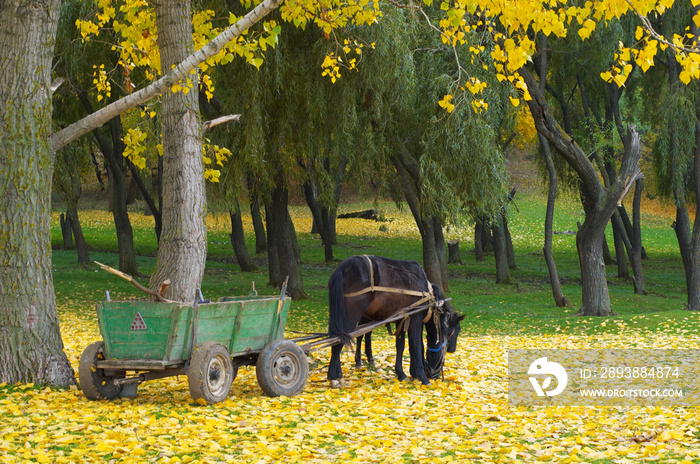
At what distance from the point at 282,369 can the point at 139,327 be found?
66.5 inches

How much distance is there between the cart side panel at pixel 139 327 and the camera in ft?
20.9

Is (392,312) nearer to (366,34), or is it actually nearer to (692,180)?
(366,34)

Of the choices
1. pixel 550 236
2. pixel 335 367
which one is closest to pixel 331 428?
pixel 335 367

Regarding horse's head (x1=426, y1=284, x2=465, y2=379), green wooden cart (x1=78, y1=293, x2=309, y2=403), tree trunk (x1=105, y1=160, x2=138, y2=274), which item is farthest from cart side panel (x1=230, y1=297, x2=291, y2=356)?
tree trunk (x1=105, y1=160, x2=138, y2=274)

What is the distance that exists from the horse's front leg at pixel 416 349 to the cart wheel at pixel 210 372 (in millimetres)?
2644

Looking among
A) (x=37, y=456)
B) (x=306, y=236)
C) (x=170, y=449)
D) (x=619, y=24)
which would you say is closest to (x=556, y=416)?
(x=170, y=449)

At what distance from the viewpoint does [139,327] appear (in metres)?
6.40

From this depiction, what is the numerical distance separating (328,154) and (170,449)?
1159 centimetres

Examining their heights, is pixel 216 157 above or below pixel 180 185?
above

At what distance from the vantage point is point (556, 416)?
6789 mm

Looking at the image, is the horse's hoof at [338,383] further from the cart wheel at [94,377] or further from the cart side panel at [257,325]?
the cart wheel at [94,377]

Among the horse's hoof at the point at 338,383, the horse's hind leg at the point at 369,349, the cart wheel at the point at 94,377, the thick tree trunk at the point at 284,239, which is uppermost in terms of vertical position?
the thick tree trunk at the point at 284,239

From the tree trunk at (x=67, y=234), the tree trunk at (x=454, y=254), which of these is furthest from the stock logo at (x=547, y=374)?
the tree trunk at (x=67, y=234)

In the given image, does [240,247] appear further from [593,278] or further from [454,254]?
[593,278]
